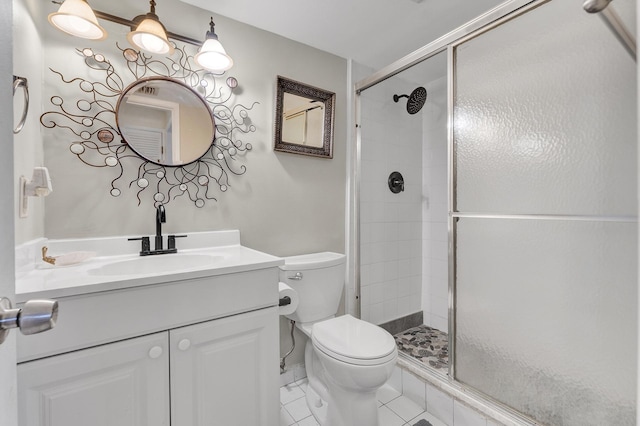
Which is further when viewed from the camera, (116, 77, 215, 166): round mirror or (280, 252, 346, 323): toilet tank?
(280, 252, 346, 323): toilet tank

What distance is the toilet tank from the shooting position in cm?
153

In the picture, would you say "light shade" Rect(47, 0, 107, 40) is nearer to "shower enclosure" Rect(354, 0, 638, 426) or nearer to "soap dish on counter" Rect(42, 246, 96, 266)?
"soap dish on counter" Rect(42, 246, 96, 266)

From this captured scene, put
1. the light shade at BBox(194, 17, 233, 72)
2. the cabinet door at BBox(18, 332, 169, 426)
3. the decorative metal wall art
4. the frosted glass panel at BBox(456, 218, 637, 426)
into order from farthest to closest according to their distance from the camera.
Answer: the light shade at BBox(194, 17, 233, 72) → the decorative metal wall art → the frosted glass panel at BBox(456, 218, 637, 426) → the cabinet door at BBox(18, 332, 169, 426)

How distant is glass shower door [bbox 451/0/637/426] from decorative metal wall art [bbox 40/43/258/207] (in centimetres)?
122

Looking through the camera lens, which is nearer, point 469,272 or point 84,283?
point 84,283

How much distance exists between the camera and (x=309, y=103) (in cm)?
183

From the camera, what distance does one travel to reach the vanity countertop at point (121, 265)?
0.79 meters

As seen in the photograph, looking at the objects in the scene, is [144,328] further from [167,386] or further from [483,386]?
[483,386]

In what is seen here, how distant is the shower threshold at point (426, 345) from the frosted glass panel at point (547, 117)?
1.01 m

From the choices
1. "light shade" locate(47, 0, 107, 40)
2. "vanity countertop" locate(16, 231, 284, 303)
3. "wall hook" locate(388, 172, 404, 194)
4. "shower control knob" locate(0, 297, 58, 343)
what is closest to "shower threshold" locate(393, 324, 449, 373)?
"wall hook" locate(388, 172, 404, 194)

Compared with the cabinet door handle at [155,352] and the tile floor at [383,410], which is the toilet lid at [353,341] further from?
the cabinet door handle at [155,352]

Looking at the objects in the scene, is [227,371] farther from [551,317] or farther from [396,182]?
[396,182]

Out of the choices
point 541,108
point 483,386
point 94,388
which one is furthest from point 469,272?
point 94,388

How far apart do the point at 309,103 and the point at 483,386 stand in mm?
1824
